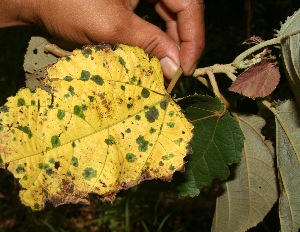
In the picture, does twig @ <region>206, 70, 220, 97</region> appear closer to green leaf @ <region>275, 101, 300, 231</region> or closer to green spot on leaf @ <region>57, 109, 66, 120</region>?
green leaf @ <region>275, 101, 300, 231</region>

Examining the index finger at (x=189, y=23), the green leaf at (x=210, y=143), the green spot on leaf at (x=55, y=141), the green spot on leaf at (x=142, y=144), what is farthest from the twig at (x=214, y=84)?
the green spot on leaf at (x=55, y=141)

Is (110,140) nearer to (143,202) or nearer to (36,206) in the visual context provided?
(36,206)

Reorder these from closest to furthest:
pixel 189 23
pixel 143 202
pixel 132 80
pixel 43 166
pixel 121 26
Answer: pixel 43 166
pixel 132 80
pixel 121 26
pixel 189 23
pixel 143 202

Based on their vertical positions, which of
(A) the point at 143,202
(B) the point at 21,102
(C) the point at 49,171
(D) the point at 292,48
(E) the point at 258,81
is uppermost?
(D) the point at 292,48

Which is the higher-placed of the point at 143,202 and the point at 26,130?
the point at 26,130

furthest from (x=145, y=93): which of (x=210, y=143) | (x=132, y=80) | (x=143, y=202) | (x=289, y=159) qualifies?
(x=143, y=202)

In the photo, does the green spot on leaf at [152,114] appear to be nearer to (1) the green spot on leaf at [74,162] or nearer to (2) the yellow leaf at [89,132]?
(2) the yellow leaf at [89,132]

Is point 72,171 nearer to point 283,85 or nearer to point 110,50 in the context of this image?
point 110,50

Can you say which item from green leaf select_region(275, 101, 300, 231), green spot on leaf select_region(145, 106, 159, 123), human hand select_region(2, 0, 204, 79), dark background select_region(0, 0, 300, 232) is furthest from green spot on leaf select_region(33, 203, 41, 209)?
dark background select_region(0, 0, 300, 232)
